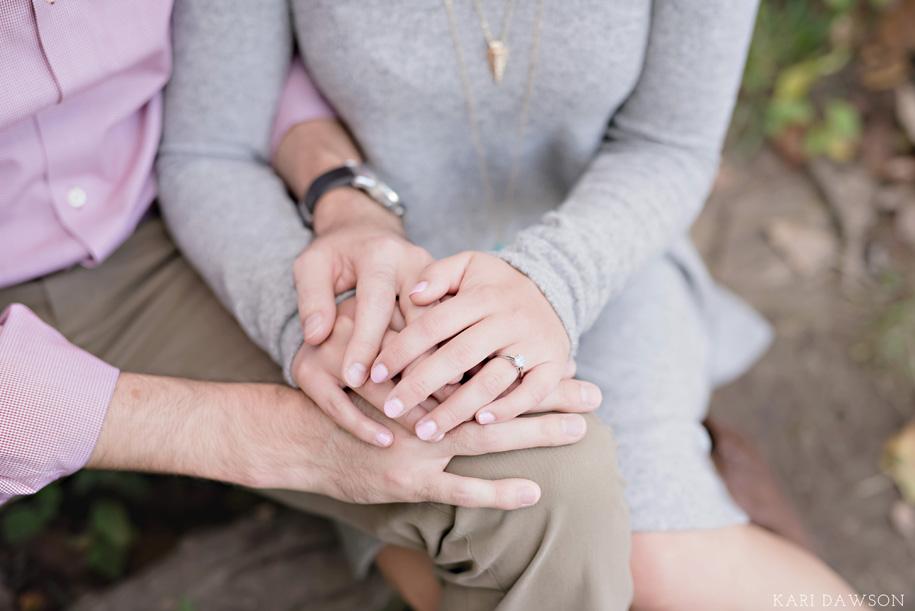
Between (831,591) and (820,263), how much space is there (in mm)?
1269

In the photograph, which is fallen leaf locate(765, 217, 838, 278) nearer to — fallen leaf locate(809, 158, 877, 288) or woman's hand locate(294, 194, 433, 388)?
fallen leaf locate(809, 158, 877, 288)

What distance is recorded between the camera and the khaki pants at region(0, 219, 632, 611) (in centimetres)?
80

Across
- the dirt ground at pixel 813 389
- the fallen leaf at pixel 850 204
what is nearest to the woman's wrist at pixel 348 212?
the dirt ground at pixel 813 389

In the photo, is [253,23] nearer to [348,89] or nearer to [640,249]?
[348,89]

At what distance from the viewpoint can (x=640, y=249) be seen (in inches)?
38.5

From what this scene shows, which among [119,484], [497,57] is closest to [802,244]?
[497,57]

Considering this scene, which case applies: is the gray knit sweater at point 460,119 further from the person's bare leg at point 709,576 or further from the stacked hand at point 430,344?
the person's bare leg at point 709,576

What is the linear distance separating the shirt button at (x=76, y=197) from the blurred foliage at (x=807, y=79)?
204cm

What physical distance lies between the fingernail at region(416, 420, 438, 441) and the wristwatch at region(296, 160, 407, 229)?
1.53ft

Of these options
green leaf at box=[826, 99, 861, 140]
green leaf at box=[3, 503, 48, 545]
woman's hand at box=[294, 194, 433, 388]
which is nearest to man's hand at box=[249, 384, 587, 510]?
woman's hand at box=[294, 194, 433, 388]

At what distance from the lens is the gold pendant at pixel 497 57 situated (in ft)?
3.24

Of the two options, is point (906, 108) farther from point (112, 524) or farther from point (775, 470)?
point (112, 524)

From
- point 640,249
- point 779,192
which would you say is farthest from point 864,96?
point 640,249

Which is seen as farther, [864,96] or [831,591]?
[864,96]
